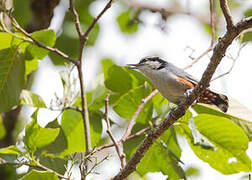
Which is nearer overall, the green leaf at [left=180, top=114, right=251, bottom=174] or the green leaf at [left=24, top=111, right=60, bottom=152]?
the green leaf at [left=24, top=111, right=60, bottom=152]

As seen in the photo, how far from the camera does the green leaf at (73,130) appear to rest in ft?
10.9

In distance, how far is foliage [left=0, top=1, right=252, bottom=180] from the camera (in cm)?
290

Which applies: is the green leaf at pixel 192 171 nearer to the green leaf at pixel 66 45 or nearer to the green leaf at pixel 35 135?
the green leaf at pixel 66 45

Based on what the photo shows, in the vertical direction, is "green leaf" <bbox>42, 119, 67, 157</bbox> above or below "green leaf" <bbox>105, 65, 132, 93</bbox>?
below

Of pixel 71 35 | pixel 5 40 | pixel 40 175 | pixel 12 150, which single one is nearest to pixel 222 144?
pixel 40 175

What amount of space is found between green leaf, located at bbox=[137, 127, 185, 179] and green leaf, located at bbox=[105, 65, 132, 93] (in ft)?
1.95

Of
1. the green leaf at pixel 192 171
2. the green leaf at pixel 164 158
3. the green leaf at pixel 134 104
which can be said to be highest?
the green leaf at pixel 134 104

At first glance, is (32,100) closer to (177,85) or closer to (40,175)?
(40,175)

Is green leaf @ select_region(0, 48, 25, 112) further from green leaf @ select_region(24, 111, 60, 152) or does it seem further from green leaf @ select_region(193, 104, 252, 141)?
green leaf @ select_region(193, 104, 252, 141)

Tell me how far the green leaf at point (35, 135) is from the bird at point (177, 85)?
3.33 feet

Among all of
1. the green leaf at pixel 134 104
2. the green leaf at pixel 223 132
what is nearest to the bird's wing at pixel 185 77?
the green leaf at pixel 134 104

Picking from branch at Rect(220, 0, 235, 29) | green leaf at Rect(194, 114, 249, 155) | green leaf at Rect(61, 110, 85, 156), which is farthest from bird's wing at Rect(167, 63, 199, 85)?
branch at Rect(220, 0, 235, 29)

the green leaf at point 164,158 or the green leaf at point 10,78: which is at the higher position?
the green leaf at point 10,78

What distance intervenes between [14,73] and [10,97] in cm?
20
